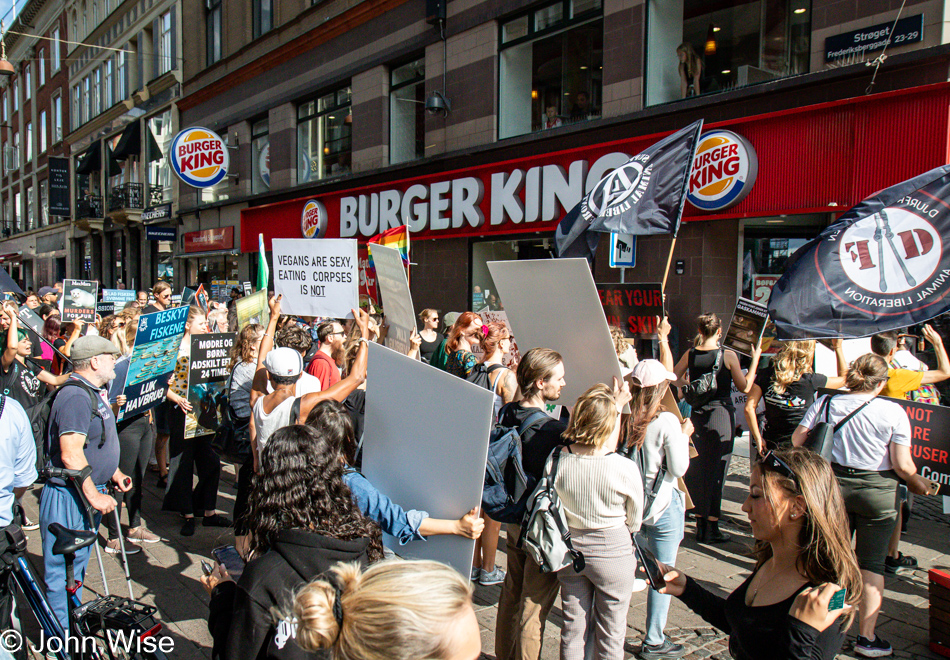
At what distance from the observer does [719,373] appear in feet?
18.9

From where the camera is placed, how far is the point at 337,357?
5891mm

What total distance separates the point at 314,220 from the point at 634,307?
11.8 metres

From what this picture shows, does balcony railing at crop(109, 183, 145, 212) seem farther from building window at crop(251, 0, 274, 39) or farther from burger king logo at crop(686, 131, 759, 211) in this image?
burger king logo at crop(686, 131, 759, 211)

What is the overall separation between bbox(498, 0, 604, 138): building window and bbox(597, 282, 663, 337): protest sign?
460cm

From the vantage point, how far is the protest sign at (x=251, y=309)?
21.6 ft

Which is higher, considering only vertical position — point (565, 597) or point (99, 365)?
point (99, 365)

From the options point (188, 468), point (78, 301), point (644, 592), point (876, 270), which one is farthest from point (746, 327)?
point (78, 301)

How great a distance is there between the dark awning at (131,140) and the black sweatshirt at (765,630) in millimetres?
29226

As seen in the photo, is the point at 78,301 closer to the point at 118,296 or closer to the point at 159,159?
the point at 118,296

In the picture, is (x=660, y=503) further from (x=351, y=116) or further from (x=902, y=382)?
(x=351, y=116)

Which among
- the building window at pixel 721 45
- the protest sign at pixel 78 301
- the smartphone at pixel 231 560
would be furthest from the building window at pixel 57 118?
the smartphone at pixel 231 560

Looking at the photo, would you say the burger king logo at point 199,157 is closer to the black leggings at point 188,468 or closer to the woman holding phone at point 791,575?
the black leggings at point 188,468

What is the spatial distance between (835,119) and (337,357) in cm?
664

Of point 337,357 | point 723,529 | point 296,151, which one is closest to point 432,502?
point 337,357
